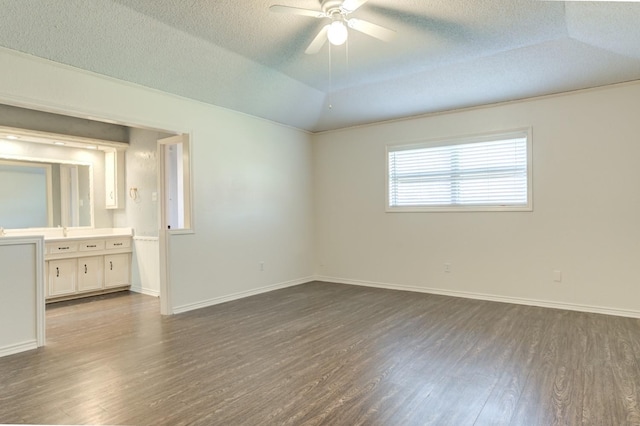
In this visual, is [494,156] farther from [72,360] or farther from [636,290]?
[72,360]

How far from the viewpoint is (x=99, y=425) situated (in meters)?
2.02

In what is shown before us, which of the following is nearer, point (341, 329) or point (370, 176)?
point (341, 329)

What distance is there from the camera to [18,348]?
314 centimetres

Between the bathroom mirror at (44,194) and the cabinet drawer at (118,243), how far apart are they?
60cm

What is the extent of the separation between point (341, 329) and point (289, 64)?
2.99 metres

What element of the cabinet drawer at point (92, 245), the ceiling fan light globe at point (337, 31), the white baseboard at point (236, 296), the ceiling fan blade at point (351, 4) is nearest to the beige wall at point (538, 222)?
the white baseboard at point (236, 296)

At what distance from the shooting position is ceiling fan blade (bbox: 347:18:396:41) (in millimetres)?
2795

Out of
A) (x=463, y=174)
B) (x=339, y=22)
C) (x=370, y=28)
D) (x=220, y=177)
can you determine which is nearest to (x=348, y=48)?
(x=370, y=28)

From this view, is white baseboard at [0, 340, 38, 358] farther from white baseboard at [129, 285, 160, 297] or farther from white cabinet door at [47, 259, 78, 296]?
white baseboard at [129, 285, 160, 297]

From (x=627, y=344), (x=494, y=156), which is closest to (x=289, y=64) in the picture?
(x=494, y=156)

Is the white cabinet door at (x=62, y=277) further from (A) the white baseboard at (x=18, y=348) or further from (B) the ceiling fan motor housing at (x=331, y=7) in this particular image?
(B) the ceiling fan motor housing at (x=331, y=7)

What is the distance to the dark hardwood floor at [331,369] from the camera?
2.15 m

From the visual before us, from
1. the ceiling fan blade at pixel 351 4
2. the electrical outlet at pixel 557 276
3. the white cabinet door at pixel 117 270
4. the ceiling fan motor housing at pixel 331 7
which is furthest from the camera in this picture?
the white cabinet door at pixel 117 270

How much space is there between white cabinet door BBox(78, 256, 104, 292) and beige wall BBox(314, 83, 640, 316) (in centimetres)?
379
